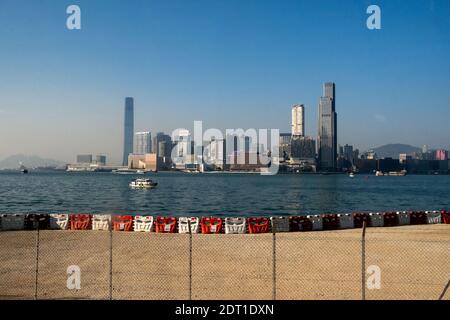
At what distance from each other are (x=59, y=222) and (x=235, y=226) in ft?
42.1

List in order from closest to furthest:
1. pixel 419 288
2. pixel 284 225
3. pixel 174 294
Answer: pixel 174 294 < pixel 419 288 < pixel 284 225

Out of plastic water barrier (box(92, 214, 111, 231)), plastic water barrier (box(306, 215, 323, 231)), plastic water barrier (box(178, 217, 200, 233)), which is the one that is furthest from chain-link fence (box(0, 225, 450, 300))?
plastic water barrier (box(306, 215, 323, 231))

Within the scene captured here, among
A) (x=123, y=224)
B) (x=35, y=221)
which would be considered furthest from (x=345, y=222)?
(x=35, y=221)

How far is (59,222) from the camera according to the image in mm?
31266

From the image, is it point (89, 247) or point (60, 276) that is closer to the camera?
point (60, 276)

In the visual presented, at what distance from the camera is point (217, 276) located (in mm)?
16906

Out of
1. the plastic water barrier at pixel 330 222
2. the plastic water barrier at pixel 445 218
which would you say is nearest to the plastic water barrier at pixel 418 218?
the plastic water barrier at pixel 445 218

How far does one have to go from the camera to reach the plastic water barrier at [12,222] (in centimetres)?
3059

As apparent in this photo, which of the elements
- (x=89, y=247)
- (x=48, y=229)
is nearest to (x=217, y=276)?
(x=89, y=247)

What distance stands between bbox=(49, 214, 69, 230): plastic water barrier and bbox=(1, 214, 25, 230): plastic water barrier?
1937 mm
